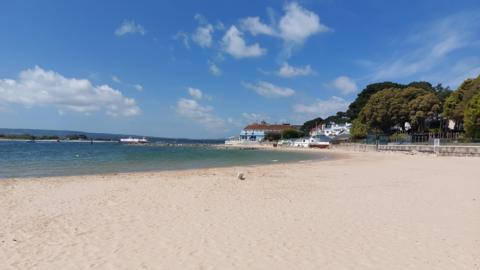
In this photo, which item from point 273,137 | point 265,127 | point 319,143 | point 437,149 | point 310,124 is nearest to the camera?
point 437,149

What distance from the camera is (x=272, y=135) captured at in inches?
5007

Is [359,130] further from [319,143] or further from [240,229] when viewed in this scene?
[240,229]

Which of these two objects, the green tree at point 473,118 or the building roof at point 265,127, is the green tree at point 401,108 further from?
the building roof at point 265,127

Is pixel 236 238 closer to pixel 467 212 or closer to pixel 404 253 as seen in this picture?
pixel 404 253

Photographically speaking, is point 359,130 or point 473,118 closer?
point 473,118

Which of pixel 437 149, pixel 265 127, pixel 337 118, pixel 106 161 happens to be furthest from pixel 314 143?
pixel 337 118

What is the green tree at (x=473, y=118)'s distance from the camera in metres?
41.0

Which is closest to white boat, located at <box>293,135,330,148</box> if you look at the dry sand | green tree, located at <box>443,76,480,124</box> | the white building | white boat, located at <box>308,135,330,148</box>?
white boat, located at <box>308,135,330,148</box>

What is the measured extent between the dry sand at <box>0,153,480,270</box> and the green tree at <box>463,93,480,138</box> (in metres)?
34.5

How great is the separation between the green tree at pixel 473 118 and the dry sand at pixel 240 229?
113ft

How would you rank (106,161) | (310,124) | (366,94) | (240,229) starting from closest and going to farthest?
(240,229) < (106,161) < (366,94) < (310,124)

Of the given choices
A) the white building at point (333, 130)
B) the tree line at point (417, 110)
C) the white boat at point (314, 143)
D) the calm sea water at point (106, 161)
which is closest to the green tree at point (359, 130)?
the tree line at point (417, 110)

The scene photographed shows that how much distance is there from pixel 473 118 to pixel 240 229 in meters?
44.0

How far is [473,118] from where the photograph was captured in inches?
1631
